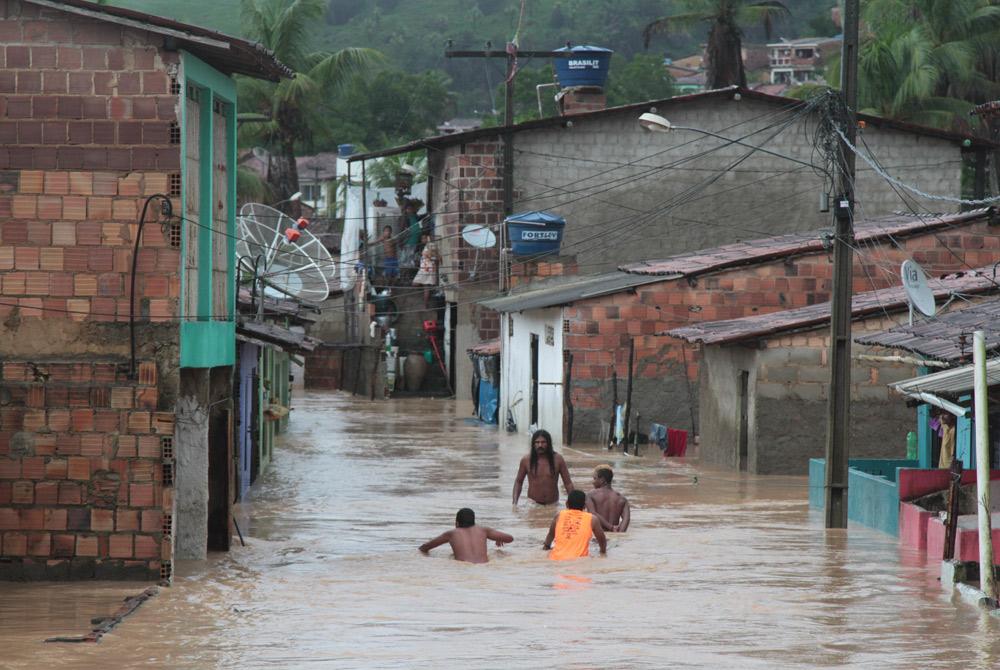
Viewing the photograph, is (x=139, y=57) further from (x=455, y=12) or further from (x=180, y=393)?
(x=455, y=12)

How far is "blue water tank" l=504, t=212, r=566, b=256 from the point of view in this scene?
36906mm

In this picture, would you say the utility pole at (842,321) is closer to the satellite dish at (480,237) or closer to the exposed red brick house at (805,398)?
the exposed red brick house at (805,398)

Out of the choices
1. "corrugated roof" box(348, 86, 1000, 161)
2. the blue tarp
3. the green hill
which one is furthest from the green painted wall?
the green hill

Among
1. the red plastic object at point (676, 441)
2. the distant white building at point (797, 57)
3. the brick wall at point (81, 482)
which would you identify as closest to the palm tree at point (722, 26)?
the red plastic object at point (676, 441)

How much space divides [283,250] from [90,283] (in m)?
12.2

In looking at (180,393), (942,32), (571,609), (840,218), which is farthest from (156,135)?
(942,32)

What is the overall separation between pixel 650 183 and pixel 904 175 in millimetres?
6148

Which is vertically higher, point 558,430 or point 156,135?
point 156,135

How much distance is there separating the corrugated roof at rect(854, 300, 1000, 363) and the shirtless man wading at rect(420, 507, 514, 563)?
5253 millimetres

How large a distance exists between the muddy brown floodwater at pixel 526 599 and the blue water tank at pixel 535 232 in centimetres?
1414

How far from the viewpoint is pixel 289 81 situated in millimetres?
59719

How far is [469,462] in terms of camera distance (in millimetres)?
29109

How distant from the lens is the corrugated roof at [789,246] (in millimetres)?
29703

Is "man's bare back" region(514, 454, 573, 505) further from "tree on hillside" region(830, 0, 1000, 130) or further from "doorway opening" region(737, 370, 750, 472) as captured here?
"tree on hillside" region(830, 0, 1000, 130)
